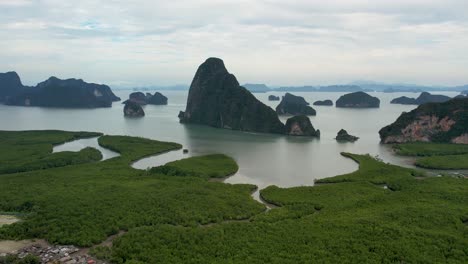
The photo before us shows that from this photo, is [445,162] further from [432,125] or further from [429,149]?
[432,125]

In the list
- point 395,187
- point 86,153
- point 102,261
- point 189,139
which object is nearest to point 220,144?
point 189,139

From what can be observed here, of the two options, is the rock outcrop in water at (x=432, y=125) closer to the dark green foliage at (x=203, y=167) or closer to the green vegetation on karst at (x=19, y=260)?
the dark green foliage at (x=203, y=167)

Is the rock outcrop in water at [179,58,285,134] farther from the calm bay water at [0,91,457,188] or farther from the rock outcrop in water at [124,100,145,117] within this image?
the rock outcrop in water at [124,100,145,117]

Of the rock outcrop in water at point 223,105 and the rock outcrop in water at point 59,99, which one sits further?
the rock outcrop in water at point 59,99

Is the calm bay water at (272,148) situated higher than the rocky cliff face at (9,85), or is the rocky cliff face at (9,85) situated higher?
the rocky cliff face at (9,85)

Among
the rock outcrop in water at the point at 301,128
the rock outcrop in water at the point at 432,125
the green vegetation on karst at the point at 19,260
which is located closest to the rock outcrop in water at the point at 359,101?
the rock outcrop in water at the point at 301,128

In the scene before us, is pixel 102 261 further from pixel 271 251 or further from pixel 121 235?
pixel 271 251

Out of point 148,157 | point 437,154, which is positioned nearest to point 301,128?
point 437,154
